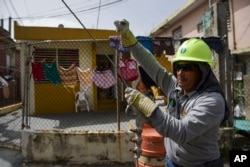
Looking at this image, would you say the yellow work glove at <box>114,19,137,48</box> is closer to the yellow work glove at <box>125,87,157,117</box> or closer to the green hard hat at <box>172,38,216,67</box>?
the green hard hat at <box>172,38,216,67</box>

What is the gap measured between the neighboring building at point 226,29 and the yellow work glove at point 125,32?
12.2 ft

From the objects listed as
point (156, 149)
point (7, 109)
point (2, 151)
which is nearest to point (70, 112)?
point (7, 109)

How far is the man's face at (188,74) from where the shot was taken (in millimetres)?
1980

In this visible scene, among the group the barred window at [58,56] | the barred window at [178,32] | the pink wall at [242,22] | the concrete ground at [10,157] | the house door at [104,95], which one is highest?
the barred window at [178,32]

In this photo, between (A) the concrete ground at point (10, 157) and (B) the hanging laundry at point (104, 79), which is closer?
(A) the concrete ground at point (10, 157)

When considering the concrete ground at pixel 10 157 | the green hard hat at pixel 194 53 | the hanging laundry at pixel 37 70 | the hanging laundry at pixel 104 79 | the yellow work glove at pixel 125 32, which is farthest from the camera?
the hanging laundry at pixel 104 79

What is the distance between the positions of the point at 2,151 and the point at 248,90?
6398 mm

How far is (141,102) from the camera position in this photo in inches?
69.9

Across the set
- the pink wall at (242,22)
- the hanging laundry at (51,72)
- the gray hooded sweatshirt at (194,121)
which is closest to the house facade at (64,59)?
the hanging laundry at (51,72)

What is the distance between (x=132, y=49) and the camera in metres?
2.49

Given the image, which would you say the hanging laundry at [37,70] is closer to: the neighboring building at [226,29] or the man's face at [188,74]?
the neighboring building at [226,29]

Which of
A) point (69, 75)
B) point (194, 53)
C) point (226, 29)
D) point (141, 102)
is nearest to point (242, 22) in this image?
point (226, 29)

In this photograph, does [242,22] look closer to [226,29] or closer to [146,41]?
[226,29]

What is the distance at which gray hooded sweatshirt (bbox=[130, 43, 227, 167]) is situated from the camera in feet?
5.74
